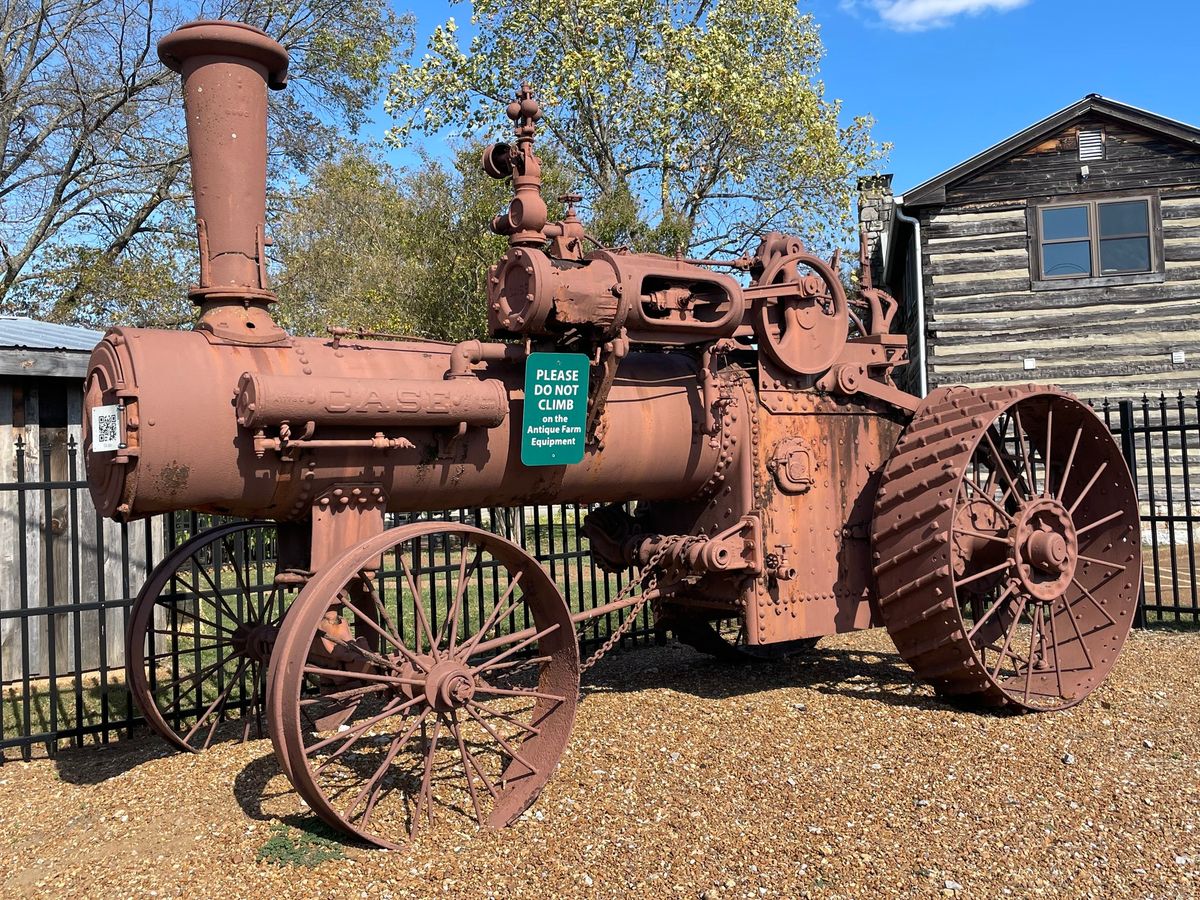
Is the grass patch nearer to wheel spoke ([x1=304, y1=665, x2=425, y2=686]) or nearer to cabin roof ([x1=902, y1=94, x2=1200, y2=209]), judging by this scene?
wheel spoke ([x1=304, y1=665, x2=425, y2=686])

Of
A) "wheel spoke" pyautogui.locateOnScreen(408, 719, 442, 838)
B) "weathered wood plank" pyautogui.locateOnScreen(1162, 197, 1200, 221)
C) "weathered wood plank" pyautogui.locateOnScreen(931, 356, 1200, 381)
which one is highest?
"weathered wood plank" pyautogui.locateOnScreen(1162, 197, 1200, 221)

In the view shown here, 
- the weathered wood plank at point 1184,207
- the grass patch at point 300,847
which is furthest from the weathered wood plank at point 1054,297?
the grass patch at point 300,847

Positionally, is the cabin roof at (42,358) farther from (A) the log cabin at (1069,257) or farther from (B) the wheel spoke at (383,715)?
(A) the log cabin at (1069,257)

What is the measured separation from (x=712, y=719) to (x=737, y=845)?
1.72m

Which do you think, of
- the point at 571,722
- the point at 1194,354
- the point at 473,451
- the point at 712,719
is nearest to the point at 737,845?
the point at 571,722

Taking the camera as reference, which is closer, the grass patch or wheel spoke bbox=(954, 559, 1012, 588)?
the grass patch

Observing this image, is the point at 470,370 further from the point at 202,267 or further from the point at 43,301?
the point at 43,301

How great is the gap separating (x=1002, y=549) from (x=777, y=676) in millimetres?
1788

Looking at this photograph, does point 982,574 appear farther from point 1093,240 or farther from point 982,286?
point 1093,240

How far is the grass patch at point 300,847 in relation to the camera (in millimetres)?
3773

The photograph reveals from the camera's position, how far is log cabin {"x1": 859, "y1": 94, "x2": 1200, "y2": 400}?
45.0ft

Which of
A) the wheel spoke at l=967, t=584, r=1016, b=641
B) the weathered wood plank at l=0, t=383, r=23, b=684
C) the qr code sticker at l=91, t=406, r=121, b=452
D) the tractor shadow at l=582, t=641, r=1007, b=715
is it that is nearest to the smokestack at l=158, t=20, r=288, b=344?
the qr code sticker at l=91, t=406, r=121, b=452

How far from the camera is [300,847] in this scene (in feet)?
12.7

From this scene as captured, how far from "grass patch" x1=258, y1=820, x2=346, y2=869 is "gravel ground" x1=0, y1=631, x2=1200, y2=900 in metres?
0.05
